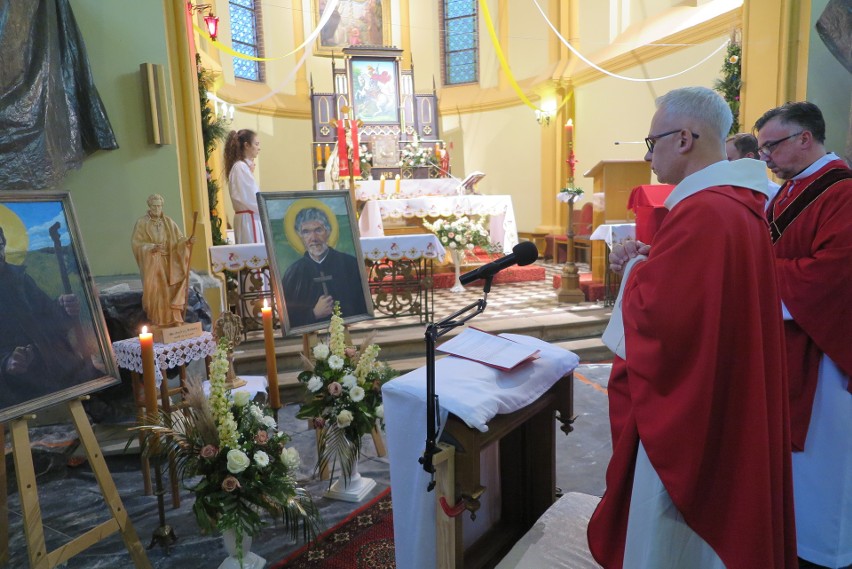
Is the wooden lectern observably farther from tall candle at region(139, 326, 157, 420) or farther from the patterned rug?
tall candle at region(139, 326, 157, 420)

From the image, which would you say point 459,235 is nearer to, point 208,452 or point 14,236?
point 208,452

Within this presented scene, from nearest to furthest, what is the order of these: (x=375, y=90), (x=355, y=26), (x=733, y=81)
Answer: (x=733, y=81) → (x=375, y=90) → (x=355, y=26)

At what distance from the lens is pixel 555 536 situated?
197 cm

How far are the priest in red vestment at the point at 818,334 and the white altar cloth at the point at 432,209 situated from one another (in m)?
5.48

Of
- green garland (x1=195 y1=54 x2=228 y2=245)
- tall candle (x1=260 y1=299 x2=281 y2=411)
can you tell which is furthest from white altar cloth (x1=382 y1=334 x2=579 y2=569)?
green garland (x1=195 y1=54 x2=228 y2=245)

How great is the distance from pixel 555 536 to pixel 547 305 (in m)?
4.92

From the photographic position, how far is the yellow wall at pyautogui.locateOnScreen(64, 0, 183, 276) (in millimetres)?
4195

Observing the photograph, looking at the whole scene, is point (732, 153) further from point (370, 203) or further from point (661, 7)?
point (661, 7)

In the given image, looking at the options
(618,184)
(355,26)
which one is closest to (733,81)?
(618,184)

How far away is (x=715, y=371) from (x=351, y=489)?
2090 millimetres

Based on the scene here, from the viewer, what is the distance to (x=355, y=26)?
13.3m

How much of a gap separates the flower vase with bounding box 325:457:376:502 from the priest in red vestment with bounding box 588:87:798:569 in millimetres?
1681

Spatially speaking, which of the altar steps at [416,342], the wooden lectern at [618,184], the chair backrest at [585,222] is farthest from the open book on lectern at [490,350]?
the chair backrest at [585,222]

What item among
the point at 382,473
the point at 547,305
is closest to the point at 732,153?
the point at 382,473
